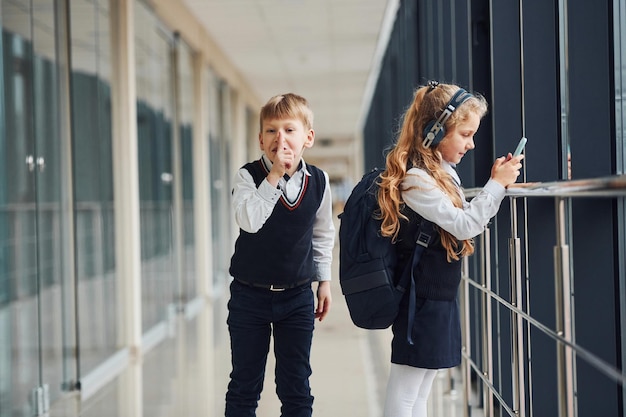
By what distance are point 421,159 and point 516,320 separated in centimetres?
60

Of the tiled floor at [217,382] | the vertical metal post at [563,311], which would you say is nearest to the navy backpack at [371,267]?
the vertical metal post at [563,311]

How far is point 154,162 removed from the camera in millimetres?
6793

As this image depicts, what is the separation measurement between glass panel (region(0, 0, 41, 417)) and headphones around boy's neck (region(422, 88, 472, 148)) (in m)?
2.07

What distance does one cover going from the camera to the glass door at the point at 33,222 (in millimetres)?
3570

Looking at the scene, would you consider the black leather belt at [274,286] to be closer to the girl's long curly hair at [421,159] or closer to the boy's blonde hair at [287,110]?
the girl's long curly hair at [421,159]

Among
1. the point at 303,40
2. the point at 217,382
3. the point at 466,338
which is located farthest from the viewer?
the point at 303,40

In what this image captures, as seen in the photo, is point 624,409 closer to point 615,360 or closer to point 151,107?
point 615,360

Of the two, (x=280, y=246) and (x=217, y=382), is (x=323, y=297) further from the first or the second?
(x=217, y=382)

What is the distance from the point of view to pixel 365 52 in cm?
995

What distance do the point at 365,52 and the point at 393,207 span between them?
312 inches

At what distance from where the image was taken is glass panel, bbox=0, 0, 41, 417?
3541 mm

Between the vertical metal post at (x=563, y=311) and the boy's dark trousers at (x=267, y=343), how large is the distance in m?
0.88

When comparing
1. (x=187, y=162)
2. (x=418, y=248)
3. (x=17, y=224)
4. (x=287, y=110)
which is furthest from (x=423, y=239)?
(x=187, y=162)

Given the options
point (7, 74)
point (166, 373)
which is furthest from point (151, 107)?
point (7, 74)
